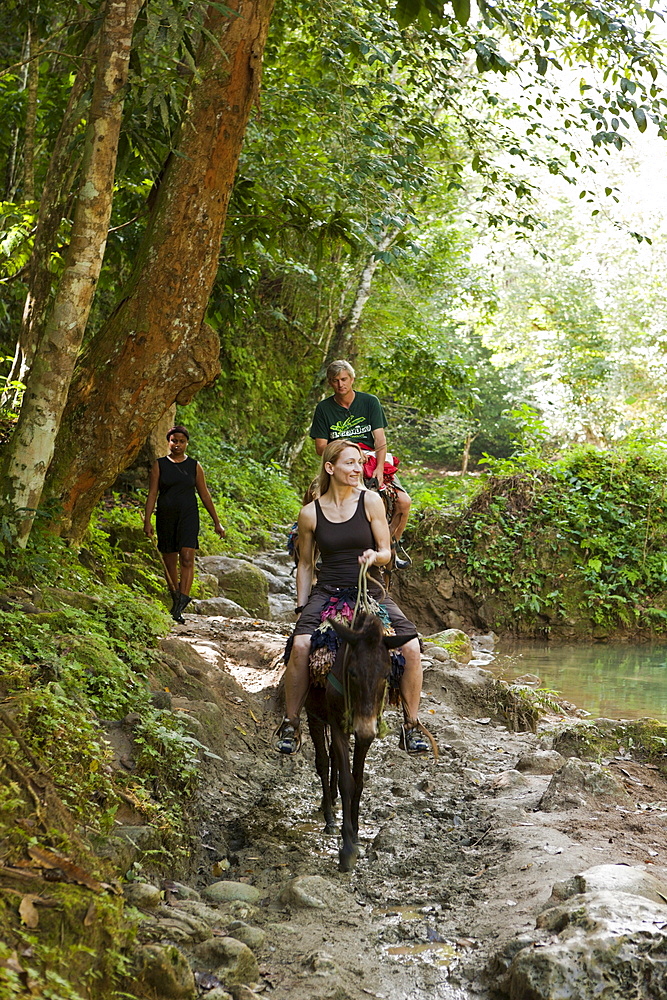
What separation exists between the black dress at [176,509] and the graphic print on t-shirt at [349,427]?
2.61 meters

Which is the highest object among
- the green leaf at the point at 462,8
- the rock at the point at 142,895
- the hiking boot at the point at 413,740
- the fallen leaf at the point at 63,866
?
the green leaf at the point at 462,8

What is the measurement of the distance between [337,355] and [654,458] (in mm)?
8504

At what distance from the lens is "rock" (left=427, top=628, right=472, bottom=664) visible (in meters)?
12.4

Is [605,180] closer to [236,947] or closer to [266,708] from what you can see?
[266,708]

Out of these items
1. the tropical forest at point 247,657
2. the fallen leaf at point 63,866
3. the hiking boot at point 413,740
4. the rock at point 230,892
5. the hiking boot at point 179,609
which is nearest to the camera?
the fallen leaf at point 63,866

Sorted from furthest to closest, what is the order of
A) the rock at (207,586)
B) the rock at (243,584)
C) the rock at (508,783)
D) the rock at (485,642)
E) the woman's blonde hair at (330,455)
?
the rock at (485,642), the rock at (243,584), the rock at (207,586), the rock at (508,783), the woman's blonde hair at (330,455)

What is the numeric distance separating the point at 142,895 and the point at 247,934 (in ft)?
2.04

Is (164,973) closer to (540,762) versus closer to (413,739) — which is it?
(413,739)

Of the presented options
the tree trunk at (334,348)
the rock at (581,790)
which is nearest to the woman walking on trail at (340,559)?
the rock at (581,790)

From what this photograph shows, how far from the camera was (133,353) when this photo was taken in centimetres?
775

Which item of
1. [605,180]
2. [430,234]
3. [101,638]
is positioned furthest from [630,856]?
[605,180]

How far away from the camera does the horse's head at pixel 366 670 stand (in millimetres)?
5418

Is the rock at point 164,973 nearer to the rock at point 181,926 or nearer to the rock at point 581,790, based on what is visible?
the rock at point 181,926

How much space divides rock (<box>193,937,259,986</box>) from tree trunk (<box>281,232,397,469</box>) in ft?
55.8
